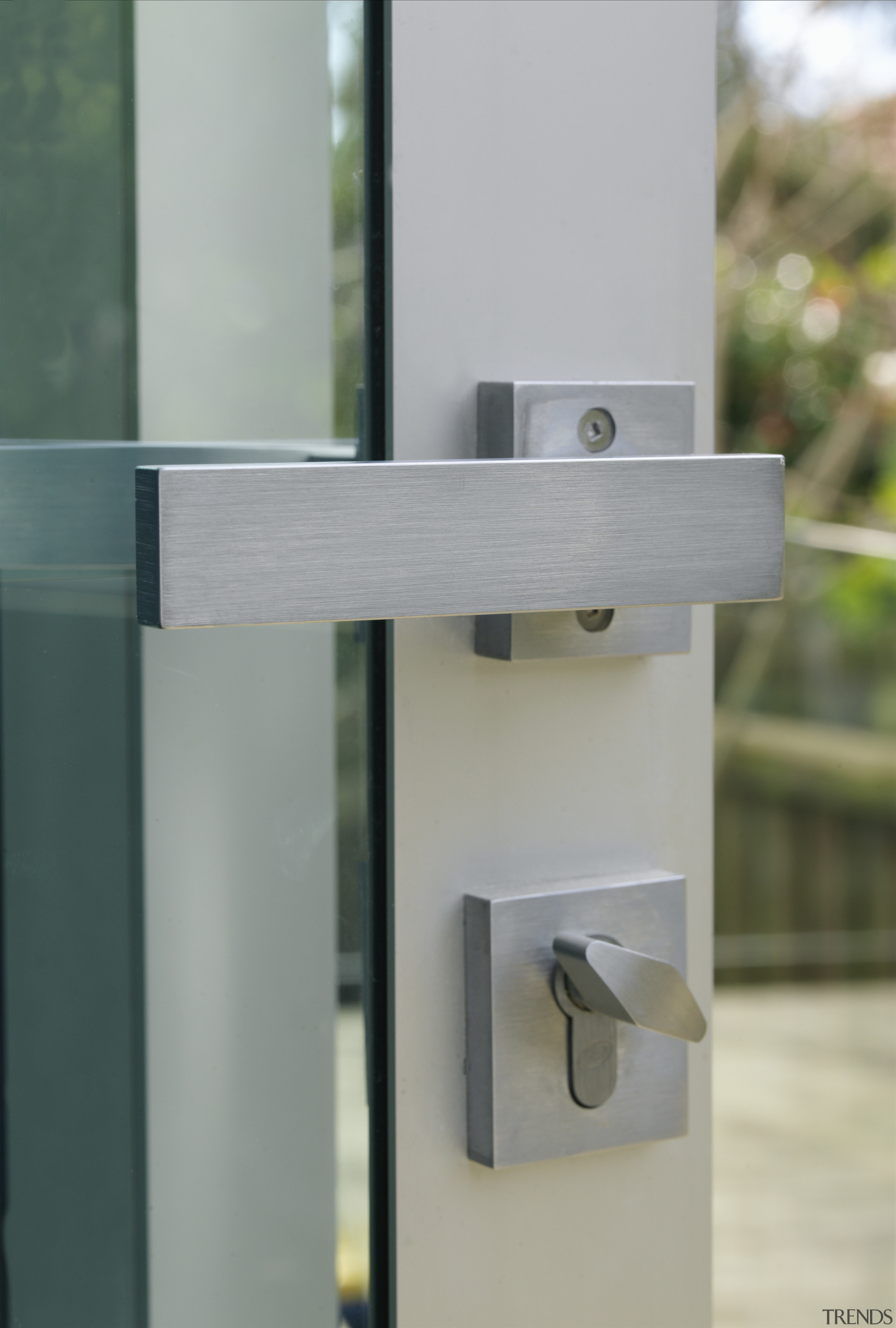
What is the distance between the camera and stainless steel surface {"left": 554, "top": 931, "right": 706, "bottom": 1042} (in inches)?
7.8

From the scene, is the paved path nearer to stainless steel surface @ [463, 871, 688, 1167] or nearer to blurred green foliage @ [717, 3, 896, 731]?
blurred green foliage @ [717, 3, 896, 731]

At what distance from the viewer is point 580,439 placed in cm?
21

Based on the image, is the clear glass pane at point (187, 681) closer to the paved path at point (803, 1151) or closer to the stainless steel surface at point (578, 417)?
the stainless steel surface at point (578, 417)

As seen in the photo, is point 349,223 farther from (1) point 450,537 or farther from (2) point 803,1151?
(2) point 803,1151

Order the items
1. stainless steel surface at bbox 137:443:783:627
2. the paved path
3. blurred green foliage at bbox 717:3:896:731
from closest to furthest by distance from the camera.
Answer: stainless steel surface at bbox 137:443:783:627, the paved path, blurred green foliage at bbox 717:3:896:731

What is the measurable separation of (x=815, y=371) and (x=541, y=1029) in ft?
6.77

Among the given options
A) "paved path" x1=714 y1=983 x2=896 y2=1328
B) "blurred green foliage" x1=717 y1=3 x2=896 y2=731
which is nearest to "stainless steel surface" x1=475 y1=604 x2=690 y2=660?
"paved path" x1=714 y1=983 x2=896 y2=1328

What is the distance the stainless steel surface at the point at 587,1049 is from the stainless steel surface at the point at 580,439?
0.17 ft

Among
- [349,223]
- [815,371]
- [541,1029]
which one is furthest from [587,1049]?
[815,371]

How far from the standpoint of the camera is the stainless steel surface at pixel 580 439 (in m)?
0.20

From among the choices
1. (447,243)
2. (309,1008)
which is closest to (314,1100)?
(309,1008)

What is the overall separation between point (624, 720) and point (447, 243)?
81 mm

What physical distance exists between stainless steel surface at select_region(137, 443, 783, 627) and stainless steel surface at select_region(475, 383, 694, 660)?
0.04ft

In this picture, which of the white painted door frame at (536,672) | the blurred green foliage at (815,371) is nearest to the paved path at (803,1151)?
the blurred green foliage at (815,371)
